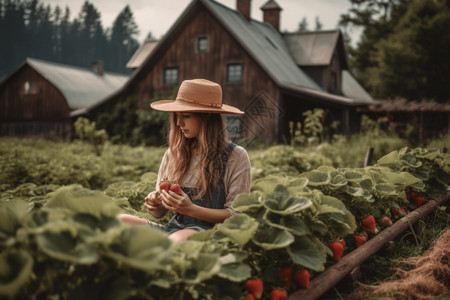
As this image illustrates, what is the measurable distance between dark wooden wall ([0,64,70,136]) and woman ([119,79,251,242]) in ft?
83.2

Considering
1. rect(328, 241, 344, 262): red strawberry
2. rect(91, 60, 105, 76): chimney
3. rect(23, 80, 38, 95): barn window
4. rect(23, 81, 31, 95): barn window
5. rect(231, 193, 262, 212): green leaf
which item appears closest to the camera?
rect(231, 193, 262, 212): green leaf

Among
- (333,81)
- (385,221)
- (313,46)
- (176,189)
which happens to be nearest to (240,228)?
(176,189)

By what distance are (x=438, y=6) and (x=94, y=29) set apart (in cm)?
5589

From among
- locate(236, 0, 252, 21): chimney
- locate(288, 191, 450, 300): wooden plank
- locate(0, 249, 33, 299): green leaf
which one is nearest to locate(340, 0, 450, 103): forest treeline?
locate(236, 0, 252, 21): chimney

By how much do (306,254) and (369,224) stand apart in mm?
1260

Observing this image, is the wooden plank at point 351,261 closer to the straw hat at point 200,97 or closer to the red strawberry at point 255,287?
the red strawberry at point 255,287

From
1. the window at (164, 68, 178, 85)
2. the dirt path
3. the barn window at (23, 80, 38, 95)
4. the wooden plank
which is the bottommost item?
the dirt path

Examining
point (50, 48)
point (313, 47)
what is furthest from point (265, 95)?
point (50, 48)

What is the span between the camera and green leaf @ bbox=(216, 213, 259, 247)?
1.96 m

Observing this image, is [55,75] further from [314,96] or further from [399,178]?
[399,178]

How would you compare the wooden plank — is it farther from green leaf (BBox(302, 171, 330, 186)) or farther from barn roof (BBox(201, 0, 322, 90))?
barn roof (BBox(201, 0, 322, 90))

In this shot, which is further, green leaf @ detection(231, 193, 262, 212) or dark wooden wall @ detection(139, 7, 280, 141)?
dark wooden wall @ detection(139, 7, 280, 141)

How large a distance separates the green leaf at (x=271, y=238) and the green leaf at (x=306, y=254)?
0.24 ft

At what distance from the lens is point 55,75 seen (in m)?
28.3
